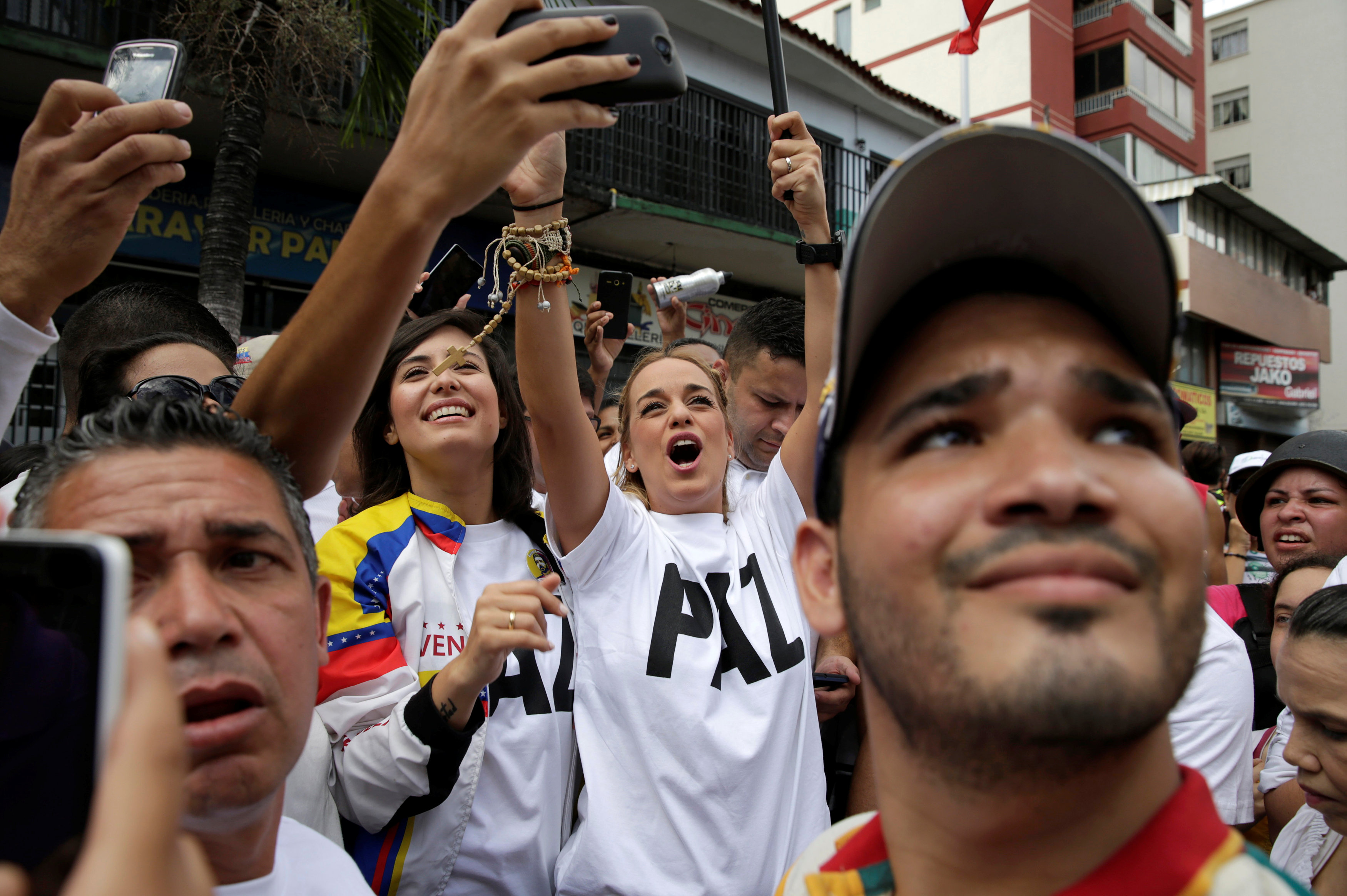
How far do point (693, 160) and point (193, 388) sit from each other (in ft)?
31.2

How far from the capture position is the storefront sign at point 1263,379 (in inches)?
937

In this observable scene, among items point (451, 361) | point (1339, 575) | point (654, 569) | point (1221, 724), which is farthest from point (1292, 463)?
point (451, 361)

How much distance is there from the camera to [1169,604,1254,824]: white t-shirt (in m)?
2.50

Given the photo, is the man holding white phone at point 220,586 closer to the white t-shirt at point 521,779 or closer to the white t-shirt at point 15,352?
the white t-shirt at point 15,352

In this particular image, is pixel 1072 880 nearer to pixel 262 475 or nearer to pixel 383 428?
pixel 262 475

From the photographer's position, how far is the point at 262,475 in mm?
1396

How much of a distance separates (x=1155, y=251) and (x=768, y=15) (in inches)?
69.9

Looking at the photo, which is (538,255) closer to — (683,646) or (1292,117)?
(683,646)

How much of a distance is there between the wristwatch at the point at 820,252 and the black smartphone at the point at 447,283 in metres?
1.37

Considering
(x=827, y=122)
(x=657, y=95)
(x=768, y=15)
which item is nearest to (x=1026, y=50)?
(x=827, y=122)

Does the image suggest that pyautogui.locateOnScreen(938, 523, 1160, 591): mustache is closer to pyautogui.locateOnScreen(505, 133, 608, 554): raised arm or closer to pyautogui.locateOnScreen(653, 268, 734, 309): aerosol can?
pyautogui.locateOnScreen(505, 133, 608, 554): raised arm

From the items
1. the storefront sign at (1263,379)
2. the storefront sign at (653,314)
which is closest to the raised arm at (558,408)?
the storefront sign at (653,314)

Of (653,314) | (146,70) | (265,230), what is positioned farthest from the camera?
(653,314)

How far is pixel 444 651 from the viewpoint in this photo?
2254 millimetres
